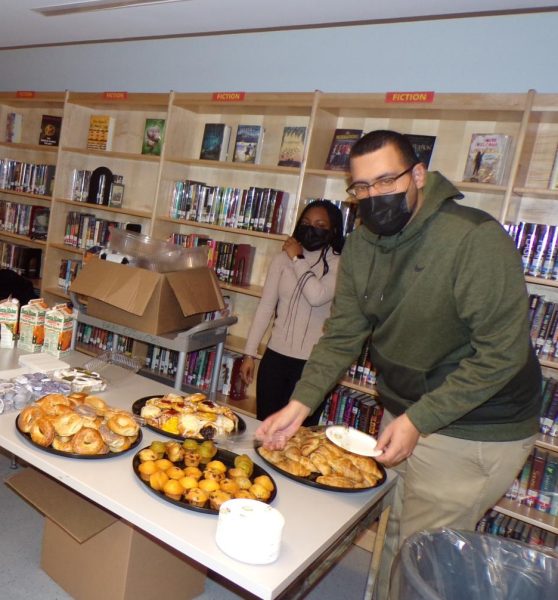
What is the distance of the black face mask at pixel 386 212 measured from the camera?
4.62 feet

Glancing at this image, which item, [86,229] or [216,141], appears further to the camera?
[86,229]

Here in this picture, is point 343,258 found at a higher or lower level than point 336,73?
lower

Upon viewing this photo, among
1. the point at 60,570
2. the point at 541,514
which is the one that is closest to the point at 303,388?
the point at 60,570

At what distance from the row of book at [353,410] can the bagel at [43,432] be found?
5.42 feet

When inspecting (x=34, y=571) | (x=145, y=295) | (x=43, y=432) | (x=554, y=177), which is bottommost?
(x=34, y=571)

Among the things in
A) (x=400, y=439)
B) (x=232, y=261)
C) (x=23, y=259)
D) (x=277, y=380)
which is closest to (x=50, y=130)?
(x=23, y=259)

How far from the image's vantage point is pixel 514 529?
2.51 meters

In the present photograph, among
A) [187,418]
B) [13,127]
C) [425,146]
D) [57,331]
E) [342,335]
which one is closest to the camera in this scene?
[187,418]

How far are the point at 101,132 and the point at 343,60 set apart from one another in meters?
1.97

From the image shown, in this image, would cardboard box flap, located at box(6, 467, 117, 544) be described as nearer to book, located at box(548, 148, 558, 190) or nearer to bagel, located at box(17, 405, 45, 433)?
bagel, located at box(17, 405, 45, 433)

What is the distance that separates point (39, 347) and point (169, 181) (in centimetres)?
171

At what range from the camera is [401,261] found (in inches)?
56.9

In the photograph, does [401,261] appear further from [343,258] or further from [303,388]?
[303,388]

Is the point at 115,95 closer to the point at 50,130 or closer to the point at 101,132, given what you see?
the point at 101,132
